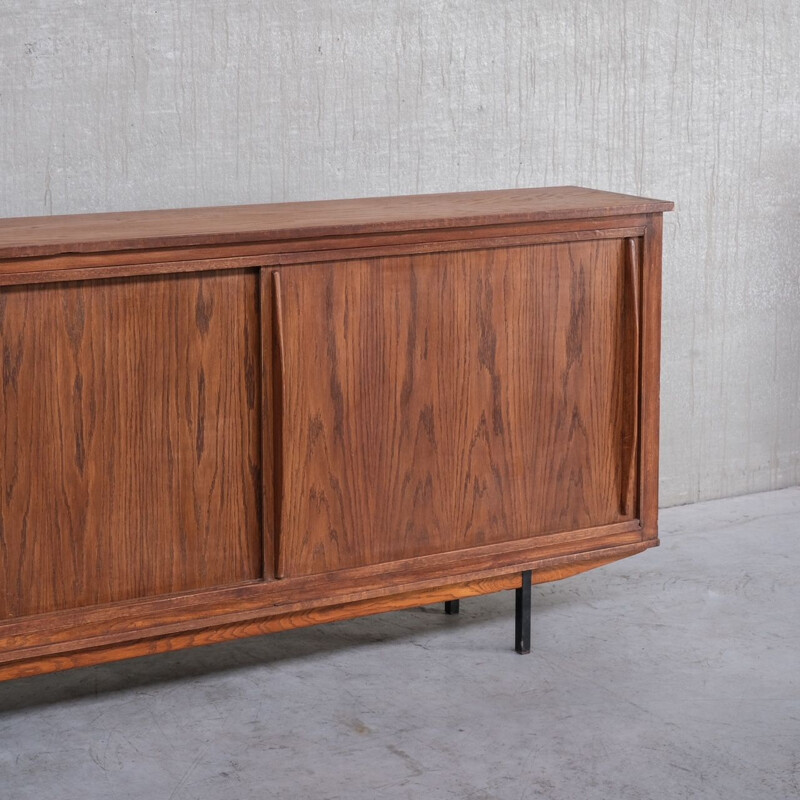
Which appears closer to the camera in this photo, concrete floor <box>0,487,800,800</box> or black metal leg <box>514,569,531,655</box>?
concrete floor <box>0,487,800,800</box>

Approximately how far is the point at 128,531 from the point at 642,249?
4.30ft

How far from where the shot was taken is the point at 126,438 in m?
2.54

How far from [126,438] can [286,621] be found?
558 millimetres

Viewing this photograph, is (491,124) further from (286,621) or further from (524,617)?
(286,621)

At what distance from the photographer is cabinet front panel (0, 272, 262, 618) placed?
8.02 feet

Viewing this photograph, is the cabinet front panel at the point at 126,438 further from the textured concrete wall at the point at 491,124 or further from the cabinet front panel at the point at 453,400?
the textured concrete wall at the point at 491,124

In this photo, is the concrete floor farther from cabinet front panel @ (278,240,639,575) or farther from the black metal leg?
cabinet front panel @ (278,240,639,575)

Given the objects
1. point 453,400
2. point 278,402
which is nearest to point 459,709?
point 453,400

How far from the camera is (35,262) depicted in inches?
93.8

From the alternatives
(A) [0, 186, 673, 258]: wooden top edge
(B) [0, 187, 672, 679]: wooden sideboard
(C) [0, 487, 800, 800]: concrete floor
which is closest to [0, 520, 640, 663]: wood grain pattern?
(B) [0, 187, 672, 679]: wooden sideboard

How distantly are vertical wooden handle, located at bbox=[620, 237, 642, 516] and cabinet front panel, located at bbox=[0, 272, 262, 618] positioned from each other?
89 centimetres

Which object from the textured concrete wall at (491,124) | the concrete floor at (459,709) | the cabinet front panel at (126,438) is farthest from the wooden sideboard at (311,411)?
the textured concrete wall at (491,124)

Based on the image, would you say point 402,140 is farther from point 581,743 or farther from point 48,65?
point 581,743

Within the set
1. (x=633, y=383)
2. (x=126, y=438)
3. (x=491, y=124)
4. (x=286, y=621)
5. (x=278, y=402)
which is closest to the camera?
(x=126, y=438)
